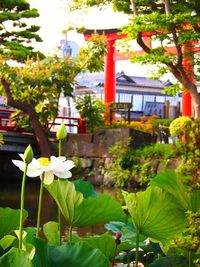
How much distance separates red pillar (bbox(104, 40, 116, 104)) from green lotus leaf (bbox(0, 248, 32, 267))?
17.9 meters

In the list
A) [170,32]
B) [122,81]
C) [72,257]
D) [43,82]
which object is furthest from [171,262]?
[122,81]

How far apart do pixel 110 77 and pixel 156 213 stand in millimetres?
17906

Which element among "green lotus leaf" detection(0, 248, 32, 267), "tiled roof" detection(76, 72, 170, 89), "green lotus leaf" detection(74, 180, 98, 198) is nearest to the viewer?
"green lotus leaf" detection(0, 248, 32, 267)

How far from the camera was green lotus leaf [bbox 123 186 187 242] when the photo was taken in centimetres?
143

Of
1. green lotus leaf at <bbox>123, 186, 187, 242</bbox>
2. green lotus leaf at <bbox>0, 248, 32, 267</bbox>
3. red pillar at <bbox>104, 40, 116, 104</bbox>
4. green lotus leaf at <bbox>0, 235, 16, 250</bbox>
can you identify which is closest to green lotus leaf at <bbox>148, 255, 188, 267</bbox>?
green lotus leaf at <bbox>123, 186, 187, 242</bbox>

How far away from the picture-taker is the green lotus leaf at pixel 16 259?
1.05 metres

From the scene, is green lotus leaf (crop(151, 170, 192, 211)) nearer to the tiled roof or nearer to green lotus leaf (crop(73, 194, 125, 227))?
green lotus leaf (crop(73, 194, 125, 227))

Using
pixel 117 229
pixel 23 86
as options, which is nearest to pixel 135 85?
pixel 23 86

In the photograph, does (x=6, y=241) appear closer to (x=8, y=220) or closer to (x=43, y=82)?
(x=8, y=220)

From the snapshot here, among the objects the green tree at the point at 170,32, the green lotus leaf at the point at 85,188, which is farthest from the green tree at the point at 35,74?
the green lotus leaf at the point at 85,188

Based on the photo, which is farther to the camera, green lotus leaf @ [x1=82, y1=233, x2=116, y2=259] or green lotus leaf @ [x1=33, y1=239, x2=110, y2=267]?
green lotus leaf @ [x1=82, y1=233, x2=116, y2=259]

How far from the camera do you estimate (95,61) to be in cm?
1595

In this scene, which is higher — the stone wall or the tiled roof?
the tiled roof

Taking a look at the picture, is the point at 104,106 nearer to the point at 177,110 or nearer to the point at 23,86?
the point at 23,86
